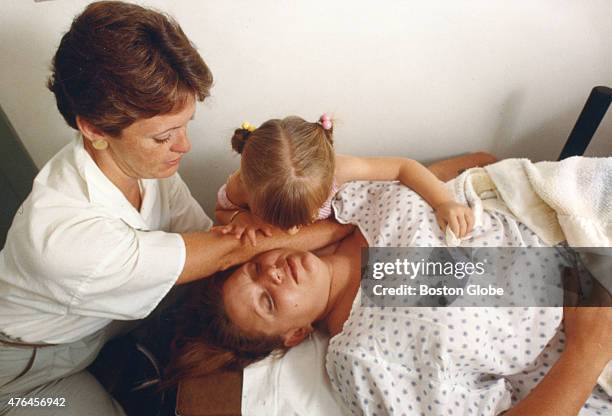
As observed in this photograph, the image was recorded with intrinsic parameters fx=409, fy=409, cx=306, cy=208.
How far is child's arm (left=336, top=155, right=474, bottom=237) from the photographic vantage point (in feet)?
3.39

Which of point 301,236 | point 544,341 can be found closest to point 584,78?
point 544,341

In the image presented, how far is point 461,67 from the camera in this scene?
1.31 m

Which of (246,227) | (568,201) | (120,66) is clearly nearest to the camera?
(120,66)

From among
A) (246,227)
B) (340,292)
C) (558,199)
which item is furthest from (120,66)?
(558,199)

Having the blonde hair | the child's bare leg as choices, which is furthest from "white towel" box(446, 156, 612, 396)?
the blonde hair

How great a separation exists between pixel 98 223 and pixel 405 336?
2.35ft

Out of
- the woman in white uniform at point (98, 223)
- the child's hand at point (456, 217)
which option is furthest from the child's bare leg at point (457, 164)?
the woman in white uniform at point (98, 223)

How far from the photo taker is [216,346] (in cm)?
112

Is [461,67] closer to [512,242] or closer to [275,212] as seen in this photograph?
[512,242]

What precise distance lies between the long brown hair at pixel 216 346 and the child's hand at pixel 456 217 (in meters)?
0.53

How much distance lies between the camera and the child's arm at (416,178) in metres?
1.03

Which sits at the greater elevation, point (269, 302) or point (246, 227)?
point (246, 227)

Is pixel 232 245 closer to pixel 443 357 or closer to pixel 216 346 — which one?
pixel 216 346
